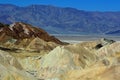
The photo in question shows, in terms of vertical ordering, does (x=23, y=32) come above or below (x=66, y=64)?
below

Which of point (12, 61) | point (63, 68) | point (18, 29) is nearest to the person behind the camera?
point (12, 61)

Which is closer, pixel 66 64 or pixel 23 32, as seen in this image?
pixel 66 64

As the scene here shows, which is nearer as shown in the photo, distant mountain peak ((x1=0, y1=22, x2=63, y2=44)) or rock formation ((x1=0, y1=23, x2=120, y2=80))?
rock formation ((x1=0, y1=23, x2=120, y2=80))

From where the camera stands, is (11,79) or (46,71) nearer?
(11,79)

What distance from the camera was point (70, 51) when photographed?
26.2 metres

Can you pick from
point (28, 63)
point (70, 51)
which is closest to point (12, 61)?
point (70, 51)

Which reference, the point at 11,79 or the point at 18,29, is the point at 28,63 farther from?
the point at 18,29

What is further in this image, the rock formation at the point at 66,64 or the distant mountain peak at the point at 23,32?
the distant mountain peak at the point at 23,32

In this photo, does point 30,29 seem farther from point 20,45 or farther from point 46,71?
point 46,71

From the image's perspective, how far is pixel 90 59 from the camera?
27.5m

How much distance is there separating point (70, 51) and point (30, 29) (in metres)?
64.1

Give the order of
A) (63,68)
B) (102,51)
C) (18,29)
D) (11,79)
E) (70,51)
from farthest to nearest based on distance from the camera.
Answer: (18,29) < (102,51) < (70,51) < (63,68) < (11,79)

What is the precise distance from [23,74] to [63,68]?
10535mm

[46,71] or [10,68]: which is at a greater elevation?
[10,68]
